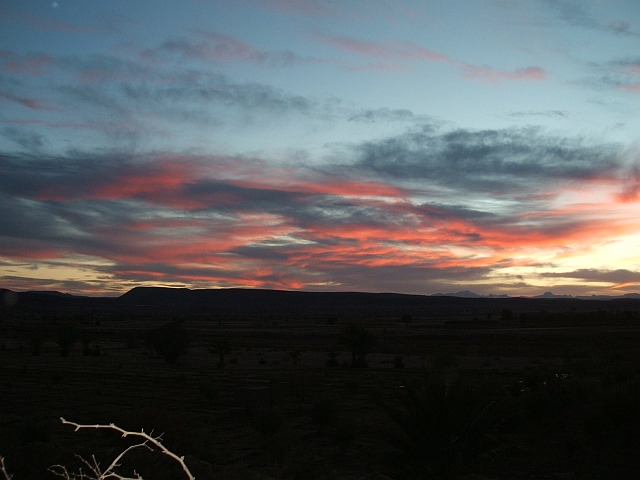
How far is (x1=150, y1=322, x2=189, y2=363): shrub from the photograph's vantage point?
45.8m

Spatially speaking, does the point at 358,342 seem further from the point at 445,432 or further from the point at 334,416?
the point at 445,432

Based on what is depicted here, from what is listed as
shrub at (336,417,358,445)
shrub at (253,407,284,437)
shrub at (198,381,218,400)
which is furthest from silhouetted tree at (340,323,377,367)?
shrub at (336,417,358,445)

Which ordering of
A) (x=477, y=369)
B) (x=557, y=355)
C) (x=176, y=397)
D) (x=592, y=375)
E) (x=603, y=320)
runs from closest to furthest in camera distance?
(x=176, y=397) < (x=592, y=375) < (x=477, y=369) < (x=557, y=355) < (x=603, y=320)

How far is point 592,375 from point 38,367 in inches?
1480

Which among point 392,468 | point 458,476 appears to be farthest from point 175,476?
point 458,476

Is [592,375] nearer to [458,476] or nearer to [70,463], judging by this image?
[458,476]

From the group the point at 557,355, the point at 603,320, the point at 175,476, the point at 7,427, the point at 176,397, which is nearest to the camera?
the point at 175,476

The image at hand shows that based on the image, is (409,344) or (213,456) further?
(409,344)

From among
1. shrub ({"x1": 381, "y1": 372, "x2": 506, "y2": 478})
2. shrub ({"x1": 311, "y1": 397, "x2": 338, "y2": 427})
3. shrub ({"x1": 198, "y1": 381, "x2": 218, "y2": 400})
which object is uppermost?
shrub ({"x1": 381, "y1": 372, "x2": 506, "y2": 478})

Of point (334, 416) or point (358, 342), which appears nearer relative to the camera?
point (334, 416)

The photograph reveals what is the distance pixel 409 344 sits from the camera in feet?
210

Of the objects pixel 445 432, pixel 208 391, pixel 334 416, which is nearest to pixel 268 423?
pixel 334 416

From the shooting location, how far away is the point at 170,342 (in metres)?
46.2

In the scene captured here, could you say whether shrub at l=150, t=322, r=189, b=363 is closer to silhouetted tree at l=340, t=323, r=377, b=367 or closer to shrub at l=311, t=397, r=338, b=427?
silhouetted tree at l=340, t=323, r=377, b=367
